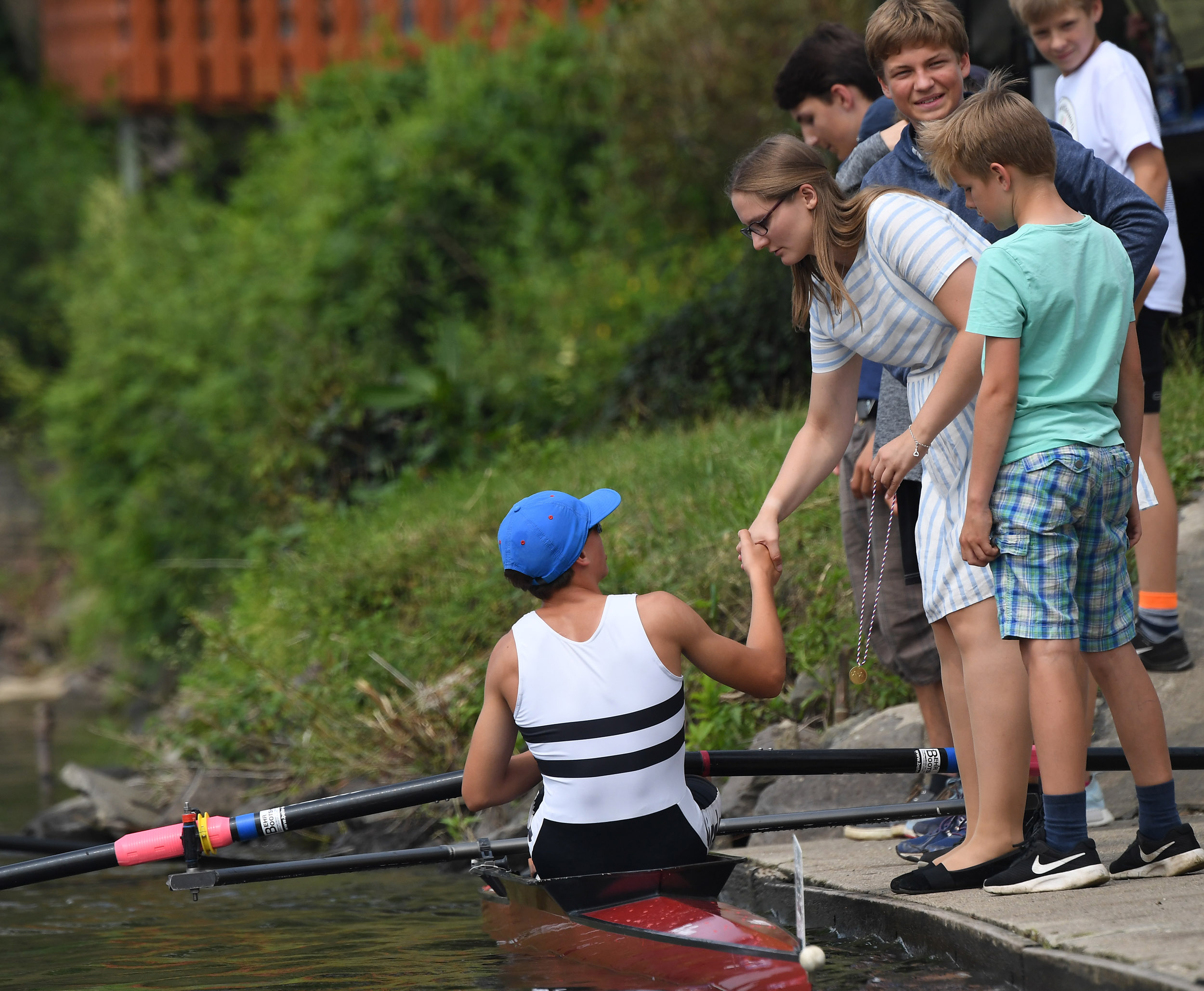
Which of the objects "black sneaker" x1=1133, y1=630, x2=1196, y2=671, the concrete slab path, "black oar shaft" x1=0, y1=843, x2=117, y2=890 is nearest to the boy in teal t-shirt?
the concrete slab path

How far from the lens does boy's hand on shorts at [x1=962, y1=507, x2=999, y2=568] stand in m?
3.14

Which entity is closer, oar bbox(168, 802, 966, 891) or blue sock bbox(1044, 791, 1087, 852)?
blue sock bbox(1044, 791, 1087, 852)

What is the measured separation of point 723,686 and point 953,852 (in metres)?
2.30

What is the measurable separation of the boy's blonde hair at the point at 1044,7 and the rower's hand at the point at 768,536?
2020mm

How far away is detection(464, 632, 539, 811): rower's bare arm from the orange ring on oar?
2.58 feet

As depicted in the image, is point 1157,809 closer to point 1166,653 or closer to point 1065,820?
point 1065,820

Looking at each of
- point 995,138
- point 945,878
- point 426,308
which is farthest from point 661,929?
point 426,308

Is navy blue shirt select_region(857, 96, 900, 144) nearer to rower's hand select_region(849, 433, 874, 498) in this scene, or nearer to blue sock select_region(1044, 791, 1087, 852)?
rower's hand select_region(849, 433, 874, 498)

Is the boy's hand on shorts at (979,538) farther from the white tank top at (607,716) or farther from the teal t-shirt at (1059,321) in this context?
the white tank top at (607,716)

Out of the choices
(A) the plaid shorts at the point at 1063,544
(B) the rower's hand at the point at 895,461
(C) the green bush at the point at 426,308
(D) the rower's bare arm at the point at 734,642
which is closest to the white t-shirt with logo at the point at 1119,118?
(A) the plaid shorts at the point at 1063,544

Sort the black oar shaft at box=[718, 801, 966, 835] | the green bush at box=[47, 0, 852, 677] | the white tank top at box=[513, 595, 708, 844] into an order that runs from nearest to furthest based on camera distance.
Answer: the white tank top at box=[513, 595, 708, 844] < the black oar shaft at box=[718, 801, 966, 835] < the green bush at box=[47, 0, 852, 677]

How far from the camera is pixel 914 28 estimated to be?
375 cm

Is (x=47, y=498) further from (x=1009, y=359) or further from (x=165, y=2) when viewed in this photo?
(x=1009, y=359)

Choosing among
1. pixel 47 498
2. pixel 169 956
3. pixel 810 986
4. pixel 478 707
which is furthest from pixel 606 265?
pixel 810 986
